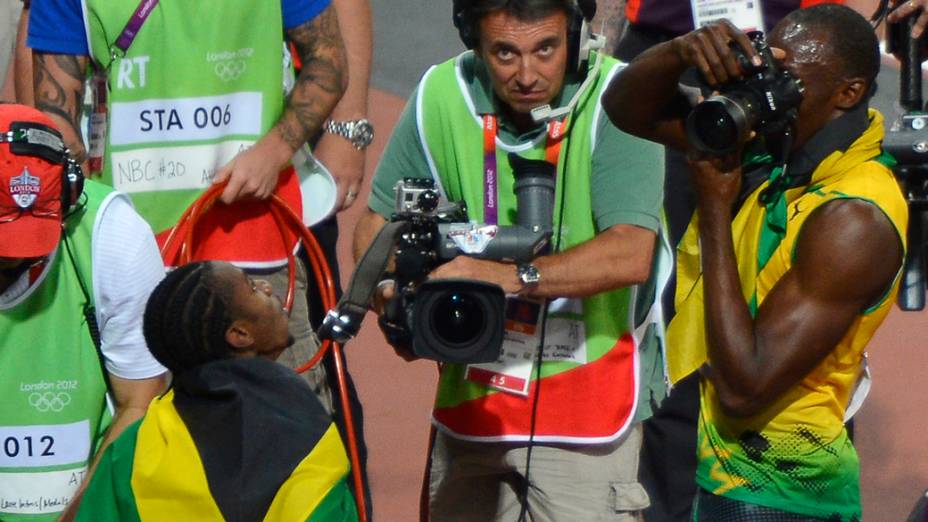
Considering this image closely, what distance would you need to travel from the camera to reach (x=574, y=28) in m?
4.29

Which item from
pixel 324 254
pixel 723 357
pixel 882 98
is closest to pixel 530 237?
pixel 723 357

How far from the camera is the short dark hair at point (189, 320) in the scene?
11.8 ft

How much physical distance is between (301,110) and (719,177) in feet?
5.56

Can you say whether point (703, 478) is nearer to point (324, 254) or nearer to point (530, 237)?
point (530, 237)

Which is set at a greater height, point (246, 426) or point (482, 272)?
point (482, 272)

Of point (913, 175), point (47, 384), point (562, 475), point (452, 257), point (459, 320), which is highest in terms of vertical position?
point (913, 175)

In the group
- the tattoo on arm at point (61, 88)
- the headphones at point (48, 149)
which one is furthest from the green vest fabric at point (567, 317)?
the tattoo on arm at point (61, 88)

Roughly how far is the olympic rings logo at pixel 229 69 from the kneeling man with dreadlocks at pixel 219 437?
1.43 metres

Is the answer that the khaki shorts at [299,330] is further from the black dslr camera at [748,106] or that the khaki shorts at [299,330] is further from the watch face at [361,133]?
the black dslr camera at [748,106]

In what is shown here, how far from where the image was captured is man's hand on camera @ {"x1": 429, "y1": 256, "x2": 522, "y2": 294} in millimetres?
4012

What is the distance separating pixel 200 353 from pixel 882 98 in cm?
636

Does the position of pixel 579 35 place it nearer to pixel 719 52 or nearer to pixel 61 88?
pixel 719 52

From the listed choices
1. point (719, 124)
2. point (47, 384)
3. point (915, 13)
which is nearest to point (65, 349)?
point (47, 384)

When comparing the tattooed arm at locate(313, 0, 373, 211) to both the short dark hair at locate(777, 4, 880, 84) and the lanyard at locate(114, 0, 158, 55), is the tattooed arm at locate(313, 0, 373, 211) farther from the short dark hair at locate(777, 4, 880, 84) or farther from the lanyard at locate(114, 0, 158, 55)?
the short dark hair at locate(777, 4, 880, 84)
